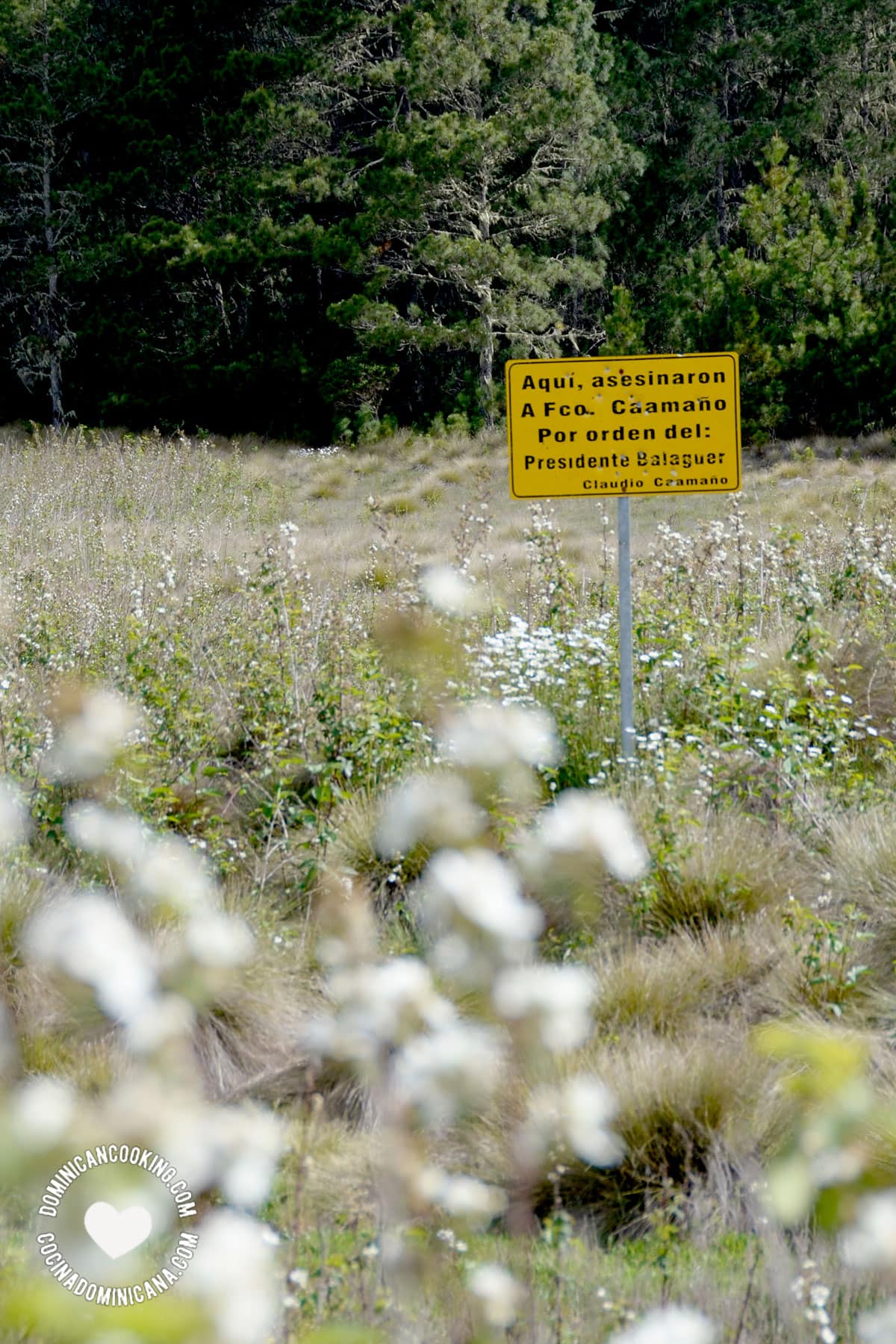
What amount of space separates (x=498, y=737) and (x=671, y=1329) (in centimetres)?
159

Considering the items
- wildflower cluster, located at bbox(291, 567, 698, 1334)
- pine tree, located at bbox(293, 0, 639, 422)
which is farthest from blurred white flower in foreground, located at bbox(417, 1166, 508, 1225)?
pine tree, located at bbox(293, 0, 639, 422)

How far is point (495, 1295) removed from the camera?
4.52 ft

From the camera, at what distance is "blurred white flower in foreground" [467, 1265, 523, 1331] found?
1.36 metres

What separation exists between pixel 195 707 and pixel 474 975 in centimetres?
265

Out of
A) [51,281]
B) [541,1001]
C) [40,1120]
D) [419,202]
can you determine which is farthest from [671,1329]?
[51,281]

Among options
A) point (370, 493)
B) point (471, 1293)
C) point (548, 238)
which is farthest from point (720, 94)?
point (471, 1293)

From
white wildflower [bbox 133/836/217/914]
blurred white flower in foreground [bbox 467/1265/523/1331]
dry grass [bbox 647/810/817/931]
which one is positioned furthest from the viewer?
dry grass [bbox 647/810/817/931]

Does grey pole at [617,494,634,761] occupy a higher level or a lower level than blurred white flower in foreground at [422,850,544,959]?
lower

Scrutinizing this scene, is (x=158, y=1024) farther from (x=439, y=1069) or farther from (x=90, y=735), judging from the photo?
(x=90, y=735)

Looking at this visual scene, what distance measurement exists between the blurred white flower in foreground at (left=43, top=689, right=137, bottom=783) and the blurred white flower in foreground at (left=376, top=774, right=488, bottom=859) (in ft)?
2.63

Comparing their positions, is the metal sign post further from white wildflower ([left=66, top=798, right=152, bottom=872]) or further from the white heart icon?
the white heart icon

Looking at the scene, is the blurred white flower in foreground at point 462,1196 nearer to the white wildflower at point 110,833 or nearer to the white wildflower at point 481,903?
the white wildflower at point 481,903

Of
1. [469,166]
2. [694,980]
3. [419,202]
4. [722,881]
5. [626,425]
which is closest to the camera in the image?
[694,980]

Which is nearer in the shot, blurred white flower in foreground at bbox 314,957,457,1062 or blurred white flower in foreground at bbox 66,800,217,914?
blurred white flower in foreground at bbox 314,957,457,1062
